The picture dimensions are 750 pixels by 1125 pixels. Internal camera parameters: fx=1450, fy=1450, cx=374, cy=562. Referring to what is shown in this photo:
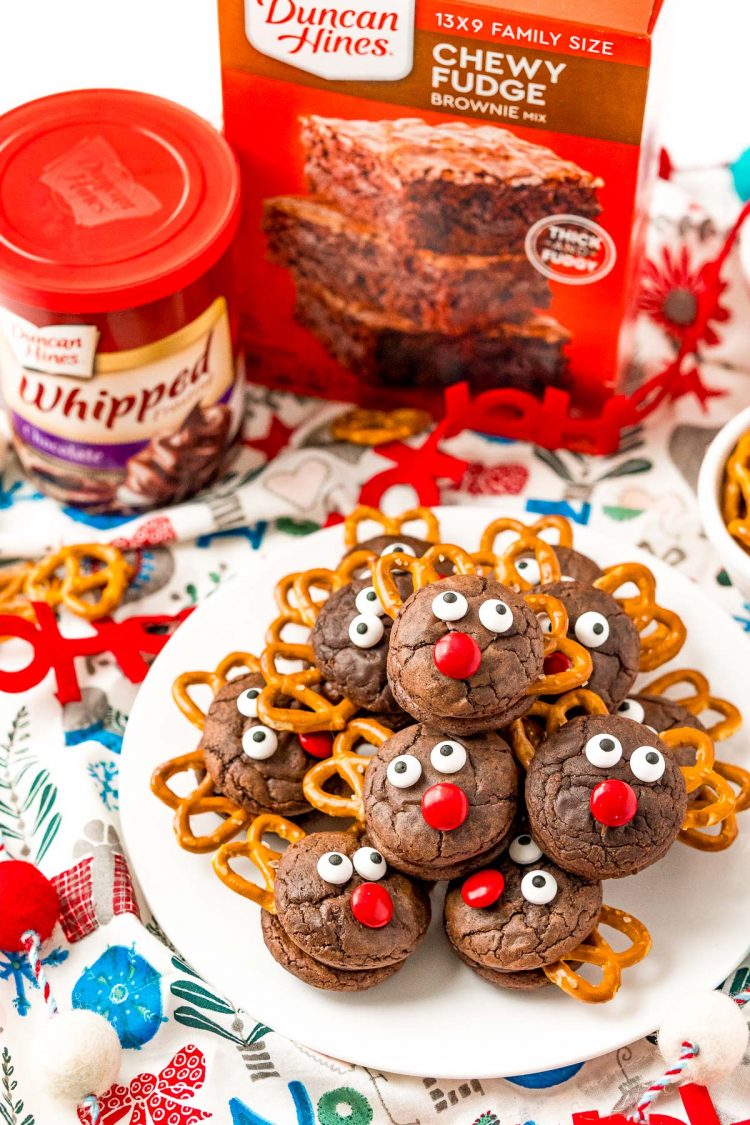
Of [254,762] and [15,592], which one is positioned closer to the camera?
[254,762]

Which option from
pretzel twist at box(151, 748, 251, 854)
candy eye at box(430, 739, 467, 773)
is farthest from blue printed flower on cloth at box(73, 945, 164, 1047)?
candy eye at box(430, 739, 467, 773)

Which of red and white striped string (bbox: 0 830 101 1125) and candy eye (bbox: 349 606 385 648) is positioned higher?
candy eye (bbox: 349 606 385 648)

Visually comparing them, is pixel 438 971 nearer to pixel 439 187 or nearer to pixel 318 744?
pixel 318 744

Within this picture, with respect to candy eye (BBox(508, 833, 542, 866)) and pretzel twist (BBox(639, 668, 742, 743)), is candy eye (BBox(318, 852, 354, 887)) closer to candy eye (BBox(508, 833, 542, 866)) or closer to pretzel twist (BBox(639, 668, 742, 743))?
candy eye (BBox(508, 833, 542, 866))

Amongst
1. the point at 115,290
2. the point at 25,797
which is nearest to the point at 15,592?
the point at 25,797

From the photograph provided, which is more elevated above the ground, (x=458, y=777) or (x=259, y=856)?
(x=458, y=777)

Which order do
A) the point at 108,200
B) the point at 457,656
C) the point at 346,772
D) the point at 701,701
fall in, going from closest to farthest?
1. the point at 457,656
2. the point at 346,772
3. the point at 701,701
4. the point at 108,200
